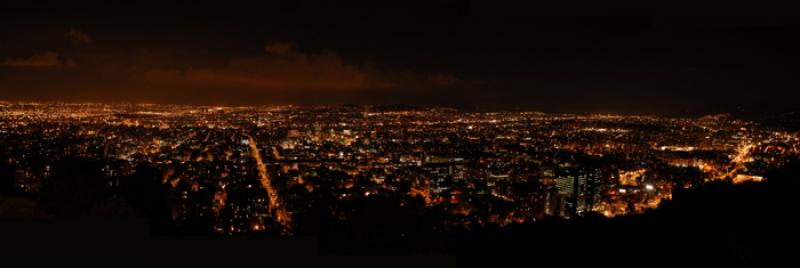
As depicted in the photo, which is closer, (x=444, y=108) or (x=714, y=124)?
(x=714, y=124)

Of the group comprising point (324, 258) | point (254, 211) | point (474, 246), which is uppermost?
point (324, 258)

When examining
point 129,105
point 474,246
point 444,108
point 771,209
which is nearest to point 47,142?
point 129,105

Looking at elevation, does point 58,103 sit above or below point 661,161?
above

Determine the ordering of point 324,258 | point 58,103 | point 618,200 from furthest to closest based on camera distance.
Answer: point 58,103
point 618,200
point 324,258

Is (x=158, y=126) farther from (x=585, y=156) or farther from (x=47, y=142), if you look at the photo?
(x=585, y=156)

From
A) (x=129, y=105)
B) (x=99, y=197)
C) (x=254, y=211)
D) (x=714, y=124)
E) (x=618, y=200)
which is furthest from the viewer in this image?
(x=714, y=124)

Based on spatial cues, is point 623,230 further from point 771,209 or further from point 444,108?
point 444,108
